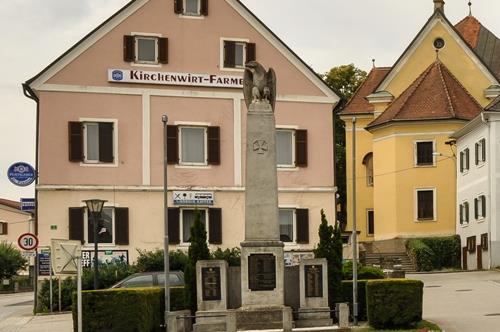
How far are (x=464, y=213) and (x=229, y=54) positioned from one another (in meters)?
21.5

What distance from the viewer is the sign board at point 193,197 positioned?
4334 centimetres

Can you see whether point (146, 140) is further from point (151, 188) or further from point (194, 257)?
point (194, 257)

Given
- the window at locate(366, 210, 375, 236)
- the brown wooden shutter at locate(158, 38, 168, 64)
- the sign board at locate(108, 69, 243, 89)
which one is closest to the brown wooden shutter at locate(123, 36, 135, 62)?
the sign board at locate(108, 69, 243, 89)

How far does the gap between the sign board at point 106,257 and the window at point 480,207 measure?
2138cm

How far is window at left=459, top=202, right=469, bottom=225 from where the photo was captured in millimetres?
59938

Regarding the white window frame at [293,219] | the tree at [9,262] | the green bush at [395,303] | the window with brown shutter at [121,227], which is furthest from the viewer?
the tree at [9,262]

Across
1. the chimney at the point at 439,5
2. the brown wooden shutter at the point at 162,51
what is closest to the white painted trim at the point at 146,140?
the brown wooden shutter at the point at 162,51

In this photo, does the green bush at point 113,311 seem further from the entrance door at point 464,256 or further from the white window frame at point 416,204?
the white window frame at point 416,204

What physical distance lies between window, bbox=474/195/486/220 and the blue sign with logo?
26724mm

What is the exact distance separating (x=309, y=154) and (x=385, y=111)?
2202cm

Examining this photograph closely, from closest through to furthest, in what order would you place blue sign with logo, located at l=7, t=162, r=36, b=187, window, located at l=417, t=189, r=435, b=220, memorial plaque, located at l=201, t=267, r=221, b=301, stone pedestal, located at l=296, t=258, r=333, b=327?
1. memorial plaque, located at l=201, t=267, r=221, b=301
2. stone pedestal, located at l=296, t=258, r=333, b=327
3. blue sign with logo, located at l=7, t=162, r=36, b=187
4. window, located at l=417, t=189, r=435, b=220

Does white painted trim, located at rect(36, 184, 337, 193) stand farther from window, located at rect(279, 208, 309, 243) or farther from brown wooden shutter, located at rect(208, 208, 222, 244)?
brown wooden shutter, located at rect(208, 208, 222, 244)

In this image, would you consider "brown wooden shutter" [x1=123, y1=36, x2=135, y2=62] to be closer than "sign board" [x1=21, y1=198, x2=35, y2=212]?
No

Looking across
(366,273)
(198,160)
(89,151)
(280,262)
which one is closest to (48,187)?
(89,151)
